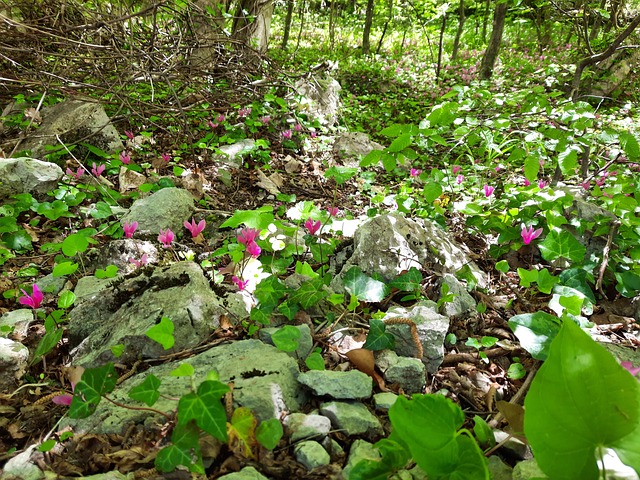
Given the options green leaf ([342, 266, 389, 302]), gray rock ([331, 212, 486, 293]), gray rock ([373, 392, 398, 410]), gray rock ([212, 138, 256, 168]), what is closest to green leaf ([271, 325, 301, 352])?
gray rock ([373, 392, 398, 410])

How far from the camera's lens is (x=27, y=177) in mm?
3041

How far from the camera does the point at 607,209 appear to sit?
2.43 meters

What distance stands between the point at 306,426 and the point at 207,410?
32 cm

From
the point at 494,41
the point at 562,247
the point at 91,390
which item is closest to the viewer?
the point at 91,390

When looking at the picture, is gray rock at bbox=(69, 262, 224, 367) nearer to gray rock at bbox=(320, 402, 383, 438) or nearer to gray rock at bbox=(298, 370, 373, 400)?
gray rock at bbox=(298, 370, 373, 400)

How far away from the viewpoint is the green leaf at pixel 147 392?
1.15 meters

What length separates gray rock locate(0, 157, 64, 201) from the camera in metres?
2.95

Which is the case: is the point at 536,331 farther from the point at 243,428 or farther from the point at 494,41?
the point at 494,41

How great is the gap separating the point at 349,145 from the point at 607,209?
3.37 metres

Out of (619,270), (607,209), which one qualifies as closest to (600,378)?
(619,270)

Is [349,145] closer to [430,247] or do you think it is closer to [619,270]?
[430,247]

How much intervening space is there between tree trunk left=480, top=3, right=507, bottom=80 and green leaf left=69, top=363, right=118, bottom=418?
11.1m

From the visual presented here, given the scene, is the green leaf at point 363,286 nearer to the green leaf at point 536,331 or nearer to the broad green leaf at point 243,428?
the green leaf at point 536,331

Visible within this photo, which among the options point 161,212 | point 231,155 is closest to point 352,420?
point 161,212
